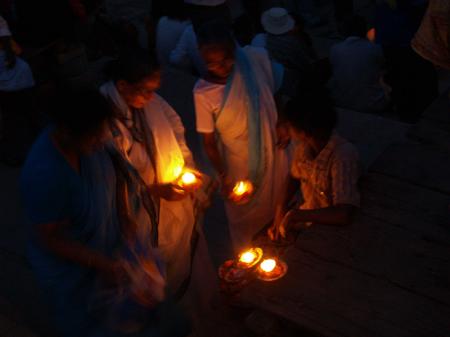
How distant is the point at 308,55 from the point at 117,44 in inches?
93.0

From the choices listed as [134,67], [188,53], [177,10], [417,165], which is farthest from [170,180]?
[177,10]

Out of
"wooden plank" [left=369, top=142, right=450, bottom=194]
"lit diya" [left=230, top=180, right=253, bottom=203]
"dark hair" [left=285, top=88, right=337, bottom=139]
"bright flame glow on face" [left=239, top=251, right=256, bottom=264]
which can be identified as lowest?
"lit diya" [left=230, top=180, right=253, bottom=203]

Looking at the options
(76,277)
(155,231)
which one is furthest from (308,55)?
(76,277)

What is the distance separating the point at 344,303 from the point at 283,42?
3.84m

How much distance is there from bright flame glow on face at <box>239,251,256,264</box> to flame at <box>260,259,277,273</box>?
0.35 meters

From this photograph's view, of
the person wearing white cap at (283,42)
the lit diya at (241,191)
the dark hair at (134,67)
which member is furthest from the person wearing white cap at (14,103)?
the lit diya at (241,191)

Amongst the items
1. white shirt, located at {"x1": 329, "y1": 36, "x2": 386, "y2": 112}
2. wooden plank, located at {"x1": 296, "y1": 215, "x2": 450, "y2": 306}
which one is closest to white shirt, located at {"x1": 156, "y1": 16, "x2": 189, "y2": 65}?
white shirt, located at {"x1": 329, "y1": 36, "x2": 386, "y2": 112}

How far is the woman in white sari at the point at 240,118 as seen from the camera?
124 inches

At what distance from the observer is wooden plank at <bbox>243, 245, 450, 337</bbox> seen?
6.29 ft

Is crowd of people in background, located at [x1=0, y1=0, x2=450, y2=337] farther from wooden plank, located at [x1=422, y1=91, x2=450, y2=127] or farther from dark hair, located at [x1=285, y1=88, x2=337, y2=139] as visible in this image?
wooden plank, located at [x1=422, y1=91, x2=450, y2=127]

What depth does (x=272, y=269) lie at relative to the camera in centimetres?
222

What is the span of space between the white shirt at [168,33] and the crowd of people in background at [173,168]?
19 millimetres

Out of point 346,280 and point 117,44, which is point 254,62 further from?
point 117,44

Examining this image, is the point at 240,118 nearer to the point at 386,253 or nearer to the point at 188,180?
the point at 188,180
